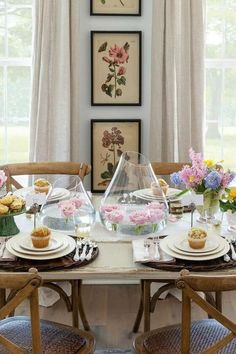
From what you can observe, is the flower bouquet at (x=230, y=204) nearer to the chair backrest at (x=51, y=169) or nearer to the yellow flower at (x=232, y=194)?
the yellow flower at (x=232, y=194)

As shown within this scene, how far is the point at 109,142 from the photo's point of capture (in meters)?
3.76

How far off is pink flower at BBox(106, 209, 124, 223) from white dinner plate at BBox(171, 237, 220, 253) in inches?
10.2

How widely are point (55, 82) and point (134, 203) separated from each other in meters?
1.46

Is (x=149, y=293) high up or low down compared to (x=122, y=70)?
down

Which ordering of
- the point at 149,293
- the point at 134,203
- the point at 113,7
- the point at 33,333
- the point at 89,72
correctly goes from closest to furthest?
1. the point at 33,333
2. the point at 134,203
3. the point at 149,293
4. the point at 113,7
5. the point at 89,72

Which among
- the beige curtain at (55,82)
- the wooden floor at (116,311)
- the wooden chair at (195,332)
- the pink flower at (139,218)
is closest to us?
the wooden chair at (195,332)

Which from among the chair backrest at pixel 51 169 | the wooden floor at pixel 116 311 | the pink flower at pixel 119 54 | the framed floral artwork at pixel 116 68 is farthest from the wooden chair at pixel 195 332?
the pink flower at pixel 119 54

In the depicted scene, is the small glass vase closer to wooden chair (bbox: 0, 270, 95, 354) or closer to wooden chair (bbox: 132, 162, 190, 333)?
wooden chair (bbox: 132, 162, 190, 333)

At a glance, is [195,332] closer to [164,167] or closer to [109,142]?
[164,167]

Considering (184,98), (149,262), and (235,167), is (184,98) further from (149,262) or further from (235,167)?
(149,262)

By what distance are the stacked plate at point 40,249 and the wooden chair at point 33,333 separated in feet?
0.70

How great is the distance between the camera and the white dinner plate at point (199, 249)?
2082 millimetres

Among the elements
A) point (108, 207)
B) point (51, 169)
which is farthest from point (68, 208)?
point (51, 169)

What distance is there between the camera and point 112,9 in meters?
3.62
